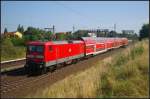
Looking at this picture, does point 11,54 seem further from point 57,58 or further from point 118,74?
point 118,74

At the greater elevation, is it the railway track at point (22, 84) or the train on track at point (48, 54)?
the train on track at point (48, 54)

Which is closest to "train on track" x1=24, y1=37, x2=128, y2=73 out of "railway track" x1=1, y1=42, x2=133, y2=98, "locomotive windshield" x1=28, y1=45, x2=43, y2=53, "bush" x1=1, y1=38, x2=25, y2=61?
"locomotive windshield" x1=28, y1=45, x2=43, y2=53

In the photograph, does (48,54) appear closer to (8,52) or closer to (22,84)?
(22,84)

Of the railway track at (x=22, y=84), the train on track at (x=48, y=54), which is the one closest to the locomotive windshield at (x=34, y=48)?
the train on track at (x=48, y=54)

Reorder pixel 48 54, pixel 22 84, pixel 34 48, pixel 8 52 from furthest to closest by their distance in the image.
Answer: pixel 8 52 → pixel 34 48 → pixel 48 54 → pixel 22 84

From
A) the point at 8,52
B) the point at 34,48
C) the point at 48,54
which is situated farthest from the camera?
the point at 8,52

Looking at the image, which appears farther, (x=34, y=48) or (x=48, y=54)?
(x=34, y=48)

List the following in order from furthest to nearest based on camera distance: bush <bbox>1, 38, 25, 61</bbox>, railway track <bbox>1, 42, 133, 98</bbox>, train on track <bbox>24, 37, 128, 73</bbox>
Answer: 1. bush <bbox>1, 38, 25, 61</bbox>
2. train on track <bbox>24, 37, 128, 73</bbox>
3. railway track <bbox>1, 42, 133, 98</bbox>

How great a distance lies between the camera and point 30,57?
2255cm

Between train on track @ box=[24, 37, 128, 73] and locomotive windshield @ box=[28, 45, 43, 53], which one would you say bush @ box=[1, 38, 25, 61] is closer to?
train on track @ box=[24, 37, 128, 73]

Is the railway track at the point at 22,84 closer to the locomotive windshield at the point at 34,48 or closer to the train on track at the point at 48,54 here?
the train on track at the point at 48,54

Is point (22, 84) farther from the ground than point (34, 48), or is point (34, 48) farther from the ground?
point (34, 48)

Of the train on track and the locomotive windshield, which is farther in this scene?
the locomotive windshield

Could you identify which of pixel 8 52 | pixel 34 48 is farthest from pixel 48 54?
pixel 8 52
